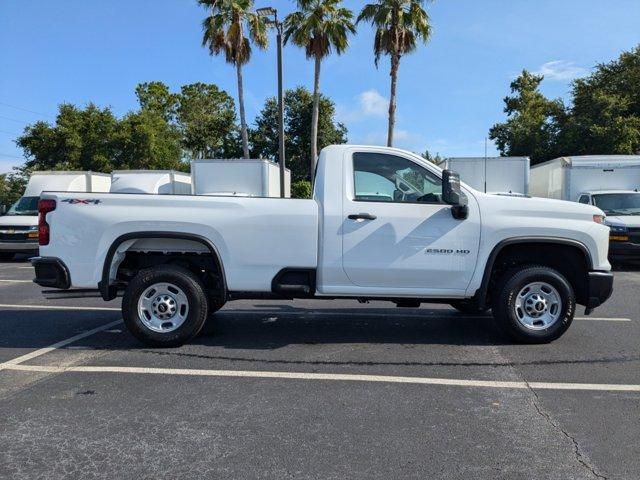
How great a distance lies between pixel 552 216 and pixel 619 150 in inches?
1090

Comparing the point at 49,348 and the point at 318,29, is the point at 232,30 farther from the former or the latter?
the point at 49,348

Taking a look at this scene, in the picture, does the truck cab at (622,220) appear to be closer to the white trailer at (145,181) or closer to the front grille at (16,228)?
the white trailer at (145,181)

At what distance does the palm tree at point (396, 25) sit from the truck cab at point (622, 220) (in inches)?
533

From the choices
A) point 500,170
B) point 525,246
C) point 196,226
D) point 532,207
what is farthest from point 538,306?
point 500,170

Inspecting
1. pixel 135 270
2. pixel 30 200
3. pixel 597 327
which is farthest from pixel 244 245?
pixel 30 200

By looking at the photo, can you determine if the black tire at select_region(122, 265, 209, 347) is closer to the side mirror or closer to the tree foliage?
the side mirror

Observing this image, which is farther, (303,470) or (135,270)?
(135,270)

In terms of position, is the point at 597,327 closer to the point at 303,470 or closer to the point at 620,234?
the point at 303,470

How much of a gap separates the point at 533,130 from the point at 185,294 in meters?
36.7

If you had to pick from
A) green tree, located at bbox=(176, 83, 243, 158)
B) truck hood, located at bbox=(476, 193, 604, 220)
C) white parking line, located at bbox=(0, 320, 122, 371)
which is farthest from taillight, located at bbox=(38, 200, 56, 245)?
green tree, located at bbox=(176, 83, 243, 158)

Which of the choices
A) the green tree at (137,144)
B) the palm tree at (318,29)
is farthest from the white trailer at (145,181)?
the green tree at (137,144)

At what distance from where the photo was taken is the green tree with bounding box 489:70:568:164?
3616cm

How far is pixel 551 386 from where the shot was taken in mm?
4789

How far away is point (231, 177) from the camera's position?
59.8 feet
